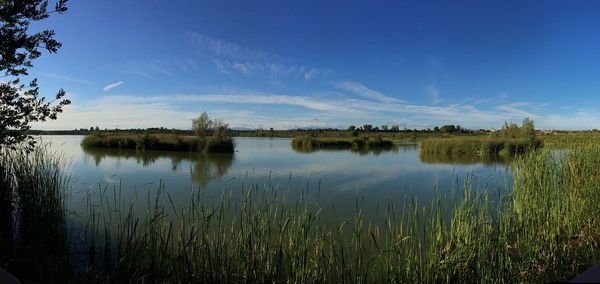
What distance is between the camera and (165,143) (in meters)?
28.0

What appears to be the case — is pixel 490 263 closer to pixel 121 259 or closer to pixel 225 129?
pixel 121 259

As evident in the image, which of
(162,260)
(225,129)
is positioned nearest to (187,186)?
(162,260)

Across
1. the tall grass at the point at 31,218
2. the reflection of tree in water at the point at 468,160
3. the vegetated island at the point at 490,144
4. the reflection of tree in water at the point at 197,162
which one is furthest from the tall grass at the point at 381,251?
the vegetated island at the point at 490,144

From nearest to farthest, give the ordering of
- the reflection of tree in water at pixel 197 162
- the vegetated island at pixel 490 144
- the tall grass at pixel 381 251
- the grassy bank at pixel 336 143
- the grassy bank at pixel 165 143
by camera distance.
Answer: the tall grass at pixel 381 251 → the reflection of tree in water at pixel 197 162 → the vegetated island at pixel 490 144 → the grassy bank at pixel 165 143 → the grassy bank at pixel 336 143

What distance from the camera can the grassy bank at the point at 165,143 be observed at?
26.7m

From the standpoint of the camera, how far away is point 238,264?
3557mm

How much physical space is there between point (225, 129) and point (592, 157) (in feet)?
82.3

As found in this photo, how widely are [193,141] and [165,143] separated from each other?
2.49m

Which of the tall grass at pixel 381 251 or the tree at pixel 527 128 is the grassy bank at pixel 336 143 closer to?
the tree at pixel 527 128

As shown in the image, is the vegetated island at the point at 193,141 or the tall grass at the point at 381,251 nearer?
the tall grass at the point at 381,251

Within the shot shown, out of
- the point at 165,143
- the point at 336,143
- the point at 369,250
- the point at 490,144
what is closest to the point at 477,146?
the point at 490,144

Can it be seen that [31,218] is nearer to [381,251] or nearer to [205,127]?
[381,251]

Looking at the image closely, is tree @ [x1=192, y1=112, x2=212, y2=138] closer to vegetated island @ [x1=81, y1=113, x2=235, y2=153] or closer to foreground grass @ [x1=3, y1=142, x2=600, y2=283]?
vegetated island @ [x1=81, y1=113, x2=235, y2=153]

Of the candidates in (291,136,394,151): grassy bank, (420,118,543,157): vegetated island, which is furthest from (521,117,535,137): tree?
(291,136,394,151): grassy bank
